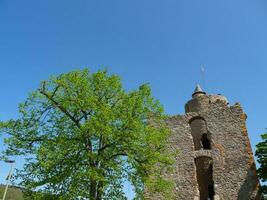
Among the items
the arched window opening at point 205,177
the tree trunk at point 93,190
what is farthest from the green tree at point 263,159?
the tree trunk at point 93,190

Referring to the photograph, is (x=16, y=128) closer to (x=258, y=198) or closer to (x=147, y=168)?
(x=147, y=168)

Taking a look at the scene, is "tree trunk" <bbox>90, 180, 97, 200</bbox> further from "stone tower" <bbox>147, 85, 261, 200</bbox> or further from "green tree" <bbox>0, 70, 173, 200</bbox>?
"stone tower" <bbox>147, 85, 261, 200</bbox>

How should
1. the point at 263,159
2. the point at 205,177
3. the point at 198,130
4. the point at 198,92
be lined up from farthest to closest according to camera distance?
the point at 198,92, the point at 198,130, the point at 205,177, the point at 263,159

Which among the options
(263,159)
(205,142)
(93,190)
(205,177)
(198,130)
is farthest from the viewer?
(205,142)

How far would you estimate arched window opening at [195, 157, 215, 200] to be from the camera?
17.3 m

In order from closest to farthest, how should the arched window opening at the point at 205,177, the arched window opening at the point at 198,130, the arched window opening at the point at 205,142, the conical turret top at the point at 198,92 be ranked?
1. the arched window opening at the point at 205,177
2. the arched window opening at the point at 198,130
3. the arched window opening at the point at 205,142
4. the conical turret top at the point at 198,92

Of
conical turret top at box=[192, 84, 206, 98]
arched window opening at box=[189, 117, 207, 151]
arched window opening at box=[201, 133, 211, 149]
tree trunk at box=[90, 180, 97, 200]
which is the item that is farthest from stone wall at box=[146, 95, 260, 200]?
conical turret top at box=[192, 84, 206, 98]

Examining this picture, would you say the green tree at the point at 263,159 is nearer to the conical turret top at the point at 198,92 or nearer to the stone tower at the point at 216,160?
the stone tower at the point at 216,160

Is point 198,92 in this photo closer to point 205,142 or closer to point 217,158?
point 205,142

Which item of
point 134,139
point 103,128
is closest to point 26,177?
point 103,128

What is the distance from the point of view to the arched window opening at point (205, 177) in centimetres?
1731

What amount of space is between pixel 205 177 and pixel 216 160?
1902 mm

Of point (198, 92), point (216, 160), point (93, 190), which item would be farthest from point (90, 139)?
point (198, 92)

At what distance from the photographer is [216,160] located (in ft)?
54.0
